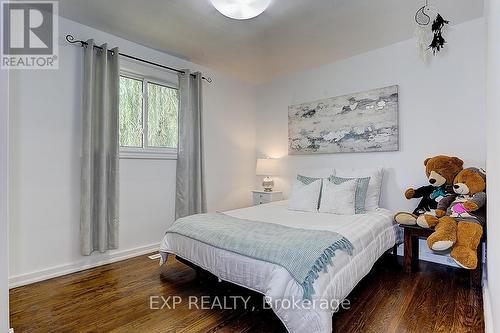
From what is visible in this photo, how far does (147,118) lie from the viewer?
11.0 ft

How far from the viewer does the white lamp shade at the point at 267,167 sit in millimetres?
4172

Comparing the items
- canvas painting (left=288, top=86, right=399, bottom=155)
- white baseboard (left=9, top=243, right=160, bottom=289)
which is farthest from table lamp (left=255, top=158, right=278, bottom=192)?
white baseboard (left=9, top=243, right=160, bottom=289)

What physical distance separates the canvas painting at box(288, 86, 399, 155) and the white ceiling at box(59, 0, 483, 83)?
589 millimetres

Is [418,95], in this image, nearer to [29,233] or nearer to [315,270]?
[315,270]

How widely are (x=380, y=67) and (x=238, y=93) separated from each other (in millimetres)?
2090

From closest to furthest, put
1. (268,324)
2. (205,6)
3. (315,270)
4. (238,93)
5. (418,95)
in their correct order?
(315,270) → (268,324) → (205,6) → (418,95) → (238,93)

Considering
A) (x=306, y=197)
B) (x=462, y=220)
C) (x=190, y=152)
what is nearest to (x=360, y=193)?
(x=306, y=197)

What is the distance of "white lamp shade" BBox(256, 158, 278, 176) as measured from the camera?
4.17 m

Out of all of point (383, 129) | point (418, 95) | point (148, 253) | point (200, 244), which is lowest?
point (148, 253)

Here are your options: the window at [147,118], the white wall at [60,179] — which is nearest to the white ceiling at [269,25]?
the white wall at [60,179]

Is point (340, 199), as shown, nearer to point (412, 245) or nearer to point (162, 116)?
point (412, 245)

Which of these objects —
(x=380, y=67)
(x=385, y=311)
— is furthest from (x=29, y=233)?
(x=380, y=67)

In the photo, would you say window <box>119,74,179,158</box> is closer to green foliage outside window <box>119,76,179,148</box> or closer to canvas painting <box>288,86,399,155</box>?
green foliage outside window <box>119,76,179,148</box>

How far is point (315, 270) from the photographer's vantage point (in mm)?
1565
